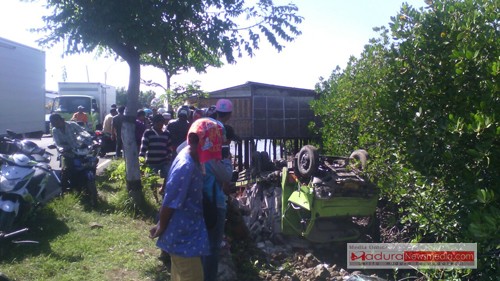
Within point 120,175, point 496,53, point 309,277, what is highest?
point 496,53

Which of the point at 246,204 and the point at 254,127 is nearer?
the point at 246,204

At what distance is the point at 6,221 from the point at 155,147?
259 cm

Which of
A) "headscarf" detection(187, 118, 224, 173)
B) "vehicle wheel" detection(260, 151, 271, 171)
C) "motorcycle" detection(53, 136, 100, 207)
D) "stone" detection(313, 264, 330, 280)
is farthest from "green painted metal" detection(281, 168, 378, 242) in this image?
"motorcycle" detection(53, 136, 100, 207)

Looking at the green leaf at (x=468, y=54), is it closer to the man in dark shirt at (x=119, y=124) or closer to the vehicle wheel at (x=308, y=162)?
the vehicle wheel at (x=308, y=162)

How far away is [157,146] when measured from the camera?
655cm

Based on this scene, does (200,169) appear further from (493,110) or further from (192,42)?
(192,42)

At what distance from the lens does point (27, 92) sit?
42.3 ft

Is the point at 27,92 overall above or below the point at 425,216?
above

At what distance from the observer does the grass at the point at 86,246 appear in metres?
4.18

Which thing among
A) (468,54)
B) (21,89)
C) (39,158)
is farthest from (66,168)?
(21,89)

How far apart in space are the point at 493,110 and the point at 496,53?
0.57 metres

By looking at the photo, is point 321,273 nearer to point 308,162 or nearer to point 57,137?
point 308,162

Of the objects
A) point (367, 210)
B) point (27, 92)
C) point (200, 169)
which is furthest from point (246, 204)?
point (27, 92)

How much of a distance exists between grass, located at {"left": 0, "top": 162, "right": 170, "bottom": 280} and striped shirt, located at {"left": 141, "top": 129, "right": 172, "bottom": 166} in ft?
2.37
